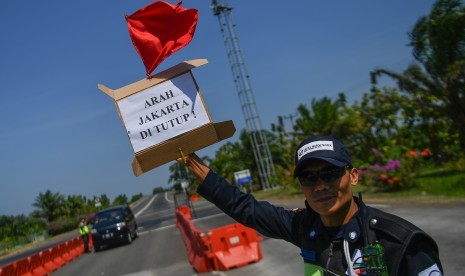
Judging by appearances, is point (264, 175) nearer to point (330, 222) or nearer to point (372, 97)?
point (372, 97)

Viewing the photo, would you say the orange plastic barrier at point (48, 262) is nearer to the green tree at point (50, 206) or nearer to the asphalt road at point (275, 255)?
the asphalt road at point (275, 255)

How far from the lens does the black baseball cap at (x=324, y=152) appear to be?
233 cm

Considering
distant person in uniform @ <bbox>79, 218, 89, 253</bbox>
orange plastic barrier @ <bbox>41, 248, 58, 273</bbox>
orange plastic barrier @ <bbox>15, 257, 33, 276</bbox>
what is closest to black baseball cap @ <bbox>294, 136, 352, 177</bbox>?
orange plastic barrier @ <bbox>15, 257, 33, 276</bbox>

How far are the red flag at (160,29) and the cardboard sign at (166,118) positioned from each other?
19 centimetres

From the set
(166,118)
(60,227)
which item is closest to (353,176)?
(166,118)

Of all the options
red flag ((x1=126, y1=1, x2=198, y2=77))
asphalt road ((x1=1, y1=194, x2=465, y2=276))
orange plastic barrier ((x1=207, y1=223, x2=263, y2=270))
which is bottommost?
asphalt road ((x1=1, y1=194, x2=465, y2=276))

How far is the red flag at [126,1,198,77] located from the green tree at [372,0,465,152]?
17.4m

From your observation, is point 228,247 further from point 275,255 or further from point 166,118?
point 166,118

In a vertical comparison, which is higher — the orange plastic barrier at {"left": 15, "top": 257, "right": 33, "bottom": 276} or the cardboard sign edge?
→ the cardboard sign edge

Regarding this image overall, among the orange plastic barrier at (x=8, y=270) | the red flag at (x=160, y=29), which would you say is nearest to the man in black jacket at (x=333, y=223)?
the red flag at (x=160, y=29)

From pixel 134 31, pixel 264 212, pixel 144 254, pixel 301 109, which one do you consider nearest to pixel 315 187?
pixel 264 212

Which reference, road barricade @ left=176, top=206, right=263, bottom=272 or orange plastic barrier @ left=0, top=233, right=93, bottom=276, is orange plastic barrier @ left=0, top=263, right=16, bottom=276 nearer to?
orange plastic barrier @ left=0, top=233, right=93, bottom=276

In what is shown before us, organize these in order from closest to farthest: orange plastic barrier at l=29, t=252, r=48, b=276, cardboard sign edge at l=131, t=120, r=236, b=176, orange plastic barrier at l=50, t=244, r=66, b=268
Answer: cardboard sign edge at l=131, t=120, r=236, b=176
orange plastic barrier at l=29, t=252, r=48, b=276
orange plastic barrier at l=50, t=244, r=66, b=268

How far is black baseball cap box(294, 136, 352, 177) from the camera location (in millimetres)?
2328
